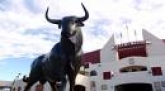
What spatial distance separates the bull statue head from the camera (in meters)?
4.96

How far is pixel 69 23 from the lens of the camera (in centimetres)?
508

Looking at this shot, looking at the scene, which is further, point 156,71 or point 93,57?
point 93,57

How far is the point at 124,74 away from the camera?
34.2m

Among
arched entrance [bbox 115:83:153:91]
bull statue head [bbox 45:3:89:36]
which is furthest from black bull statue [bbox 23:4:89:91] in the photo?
arched entrance [bbox 115:83:153:91]

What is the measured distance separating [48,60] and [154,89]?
2950 cm

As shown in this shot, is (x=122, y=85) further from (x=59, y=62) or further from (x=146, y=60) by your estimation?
(x=59, y=62)

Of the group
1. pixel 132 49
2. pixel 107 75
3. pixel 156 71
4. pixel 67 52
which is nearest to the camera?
pixel 67 52

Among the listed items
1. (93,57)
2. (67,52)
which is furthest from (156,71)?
(67,52)

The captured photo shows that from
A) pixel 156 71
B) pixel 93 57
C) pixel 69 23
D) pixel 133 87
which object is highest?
pixel 93 57

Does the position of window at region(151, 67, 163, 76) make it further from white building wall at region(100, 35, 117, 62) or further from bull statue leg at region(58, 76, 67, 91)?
bull statue leg at region(58, 76, 67, 91)

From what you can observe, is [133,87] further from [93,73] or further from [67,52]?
[67,52]

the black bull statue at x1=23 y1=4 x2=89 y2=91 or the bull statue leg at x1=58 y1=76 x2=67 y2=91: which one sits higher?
the black bull statue at x1=23 y1=4 x2=89 y2=91

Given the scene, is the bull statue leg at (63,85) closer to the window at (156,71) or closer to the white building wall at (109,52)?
the window at (156,71)

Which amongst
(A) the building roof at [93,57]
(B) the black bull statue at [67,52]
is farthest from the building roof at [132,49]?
(B) the black bull statue at [67,52]
